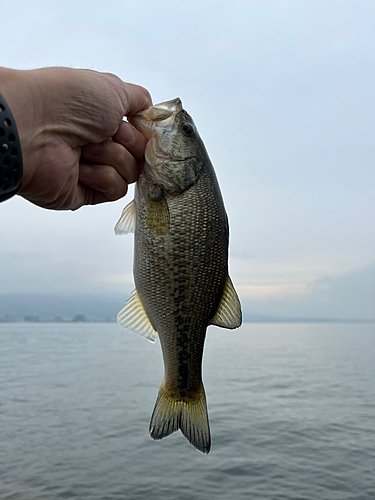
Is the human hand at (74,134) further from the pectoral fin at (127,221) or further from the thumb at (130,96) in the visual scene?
the pectoral fin at (127,221)

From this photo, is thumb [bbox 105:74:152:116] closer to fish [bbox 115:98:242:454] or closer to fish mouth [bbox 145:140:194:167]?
fish [bbox 115:98:242:454]

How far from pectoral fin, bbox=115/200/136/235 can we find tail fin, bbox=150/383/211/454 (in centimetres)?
139

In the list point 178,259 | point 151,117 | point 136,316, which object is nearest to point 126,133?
point 151,117

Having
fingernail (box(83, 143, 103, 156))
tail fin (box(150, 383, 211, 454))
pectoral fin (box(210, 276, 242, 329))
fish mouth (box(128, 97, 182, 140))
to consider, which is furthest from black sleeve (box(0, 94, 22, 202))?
tail fin (box(150, 383, 211, 454))

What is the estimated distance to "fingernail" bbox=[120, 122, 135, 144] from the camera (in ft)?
10.8

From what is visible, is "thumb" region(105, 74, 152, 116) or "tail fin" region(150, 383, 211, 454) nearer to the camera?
"thumb" region(105, 74, 152, 116)

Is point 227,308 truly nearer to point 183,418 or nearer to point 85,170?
point 183,418

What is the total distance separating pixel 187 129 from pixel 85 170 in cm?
86

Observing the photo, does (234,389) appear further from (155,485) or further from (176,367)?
(176,367)

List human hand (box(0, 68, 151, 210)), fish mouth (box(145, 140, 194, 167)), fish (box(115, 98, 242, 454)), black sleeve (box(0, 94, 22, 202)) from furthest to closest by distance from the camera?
fish mouth (box(145, 140, 194, 167)) < fish (box(115, 98, 242, 454)) < human hand (box(0, 68, 151, 210)) < black sleeve (box(0, 94, 22, 202))

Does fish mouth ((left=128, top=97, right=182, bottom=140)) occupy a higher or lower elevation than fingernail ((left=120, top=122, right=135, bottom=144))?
higher

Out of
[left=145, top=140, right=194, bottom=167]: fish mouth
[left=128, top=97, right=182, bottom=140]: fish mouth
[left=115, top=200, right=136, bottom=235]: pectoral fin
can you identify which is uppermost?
[left=128, top=97, right=182, bottom=140]: fish mouth

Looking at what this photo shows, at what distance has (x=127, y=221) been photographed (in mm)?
3447

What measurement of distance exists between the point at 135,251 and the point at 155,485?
10.0m
